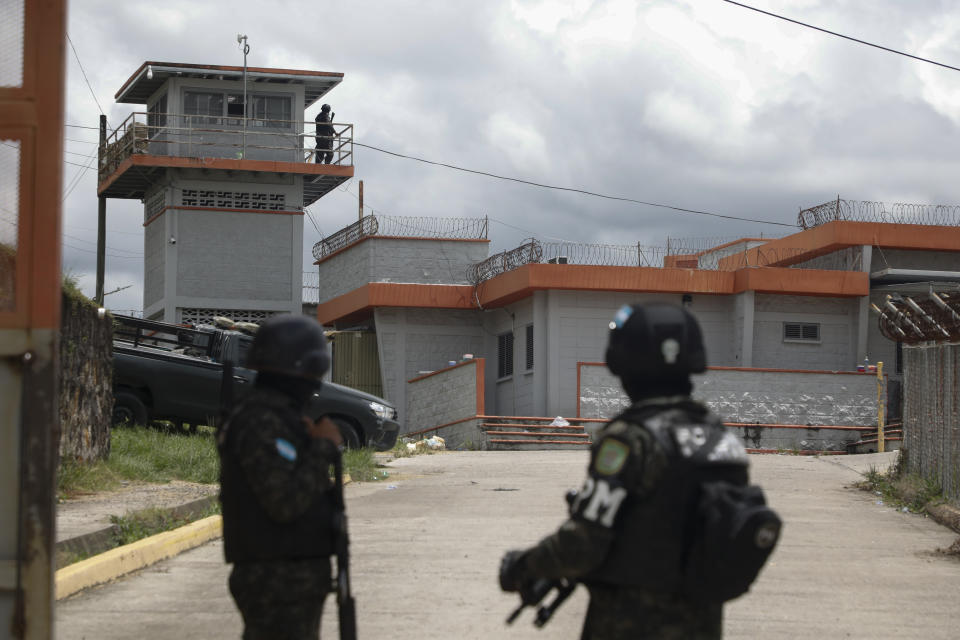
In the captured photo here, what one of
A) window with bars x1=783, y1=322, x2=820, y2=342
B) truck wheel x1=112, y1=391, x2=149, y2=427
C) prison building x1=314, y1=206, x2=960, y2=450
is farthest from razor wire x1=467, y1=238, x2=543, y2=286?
truck wheel x1=112, y1=391, x2=149, y2=427

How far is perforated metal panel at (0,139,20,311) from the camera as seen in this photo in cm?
377

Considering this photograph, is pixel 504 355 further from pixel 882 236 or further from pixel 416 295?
pixel 882 236

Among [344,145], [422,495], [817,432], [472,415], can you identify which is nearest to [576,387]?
[472,415]

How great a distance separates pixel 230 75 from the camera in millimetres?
30969

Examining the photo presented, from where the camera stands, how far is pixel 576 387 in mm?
25766

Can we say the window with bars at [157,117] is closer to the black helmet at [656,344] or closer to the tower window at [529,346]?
the tower window at [529,346]

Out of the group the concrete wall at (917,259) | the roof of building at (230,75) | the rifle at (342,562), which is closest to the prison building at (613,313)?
the concrete wall at (917,259)

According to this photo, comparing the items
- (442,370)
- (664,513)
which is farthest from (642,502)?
(442,370)

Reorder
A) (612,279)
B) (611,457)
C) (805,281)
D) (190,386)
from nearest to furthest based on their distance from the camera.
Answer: (611,457)
(190,386)
(612,279)
(805,281)

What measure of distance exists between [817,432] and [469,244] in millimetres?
9576

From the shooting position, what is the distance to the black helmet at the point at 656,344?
3271 mm

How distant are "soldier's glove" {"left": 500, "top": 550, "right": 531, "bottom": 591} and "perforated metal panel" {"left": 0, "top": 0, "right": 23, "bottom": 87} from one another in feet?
6.99

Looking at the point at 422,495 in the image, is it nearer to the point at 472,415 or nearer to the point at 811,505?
the point at 811,505

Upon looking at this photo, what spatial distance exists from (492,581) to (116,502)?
389 centimetres
